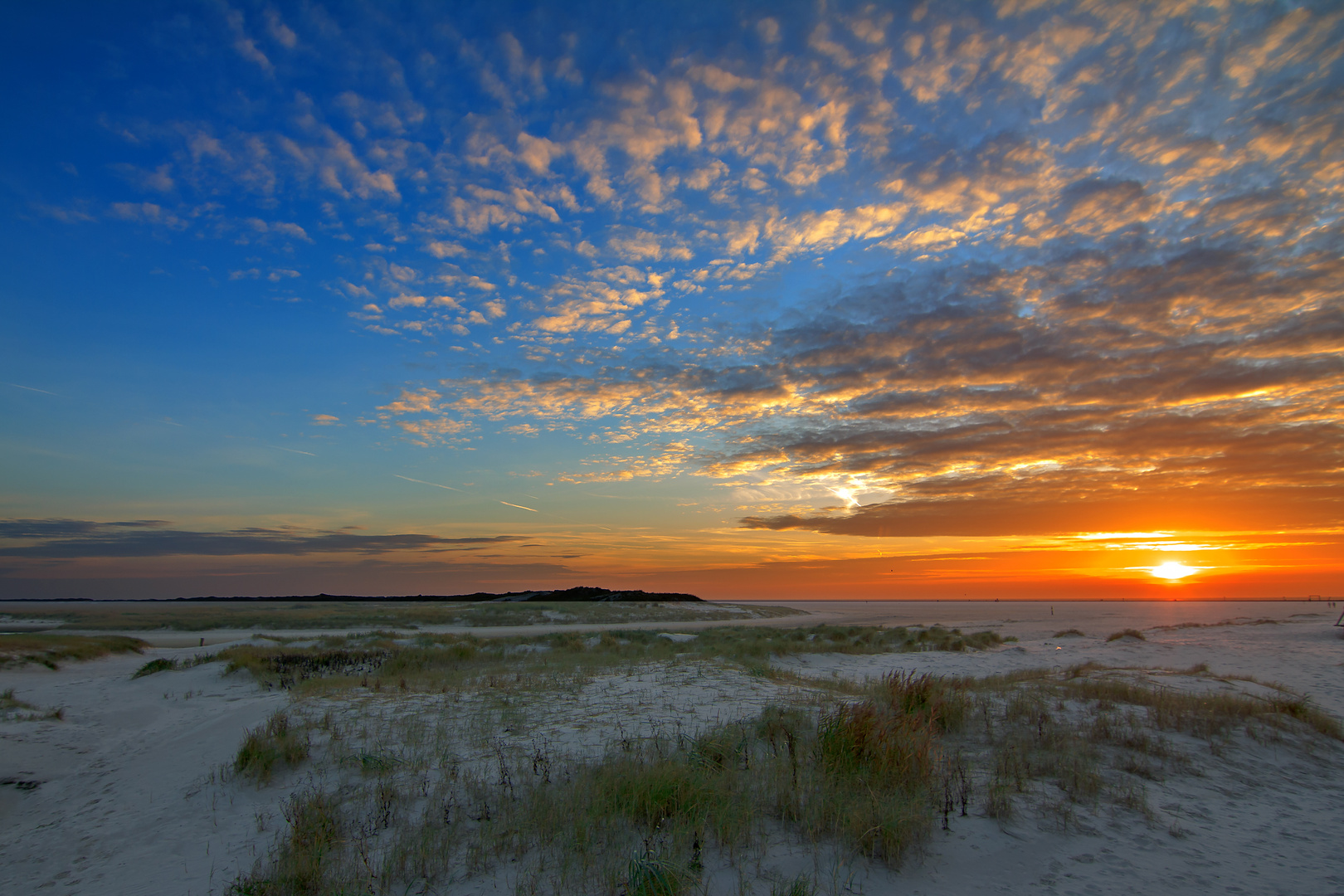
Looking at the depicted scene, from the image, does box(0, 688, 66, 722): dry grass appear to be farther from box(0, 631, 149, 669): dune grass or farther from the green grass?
box(0, 631, 149, 669): dune grass

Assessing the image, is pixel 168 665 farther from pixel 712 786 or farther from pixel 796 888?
pixel 796 888

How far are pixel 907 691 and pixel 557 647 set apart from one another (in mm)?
17737

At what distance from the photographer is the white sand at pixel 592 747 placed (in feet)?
16.9

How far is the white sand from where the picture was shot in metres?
5.16

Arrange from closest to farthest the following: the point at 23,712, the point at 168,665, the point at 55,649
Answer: the point at 23,712 < the point at 168,665 < the point at 55,649

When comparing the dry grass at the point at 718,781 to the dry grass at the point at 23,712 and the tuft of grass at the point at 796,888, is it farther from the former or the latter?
the dry grass at the point at 23,712

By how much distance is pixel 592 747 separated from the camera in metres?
8.14

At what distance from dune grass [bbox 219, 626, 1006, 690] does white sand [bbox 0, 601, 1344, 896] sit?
2667 mm

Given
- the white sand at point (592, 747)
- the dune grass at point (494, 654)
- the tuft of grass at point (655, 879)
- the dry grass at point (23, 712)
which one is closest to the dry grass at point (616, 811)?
the tuft of grass at point (655, 879)

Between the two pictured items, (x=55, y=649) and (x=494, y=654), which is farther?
(x=494, y=654)

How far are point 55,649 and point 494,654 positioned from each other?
14.3 metres

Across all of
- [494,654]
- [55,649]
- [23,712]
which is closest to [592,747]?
[23,712]

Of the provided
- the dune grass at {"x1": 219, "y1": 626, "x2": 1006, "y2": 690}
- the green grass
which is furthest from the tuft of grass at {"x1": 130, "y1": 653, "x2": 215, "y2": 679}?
the green grass

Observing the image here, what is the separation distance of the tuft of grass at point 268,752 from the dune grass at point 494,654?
15.6 ft
